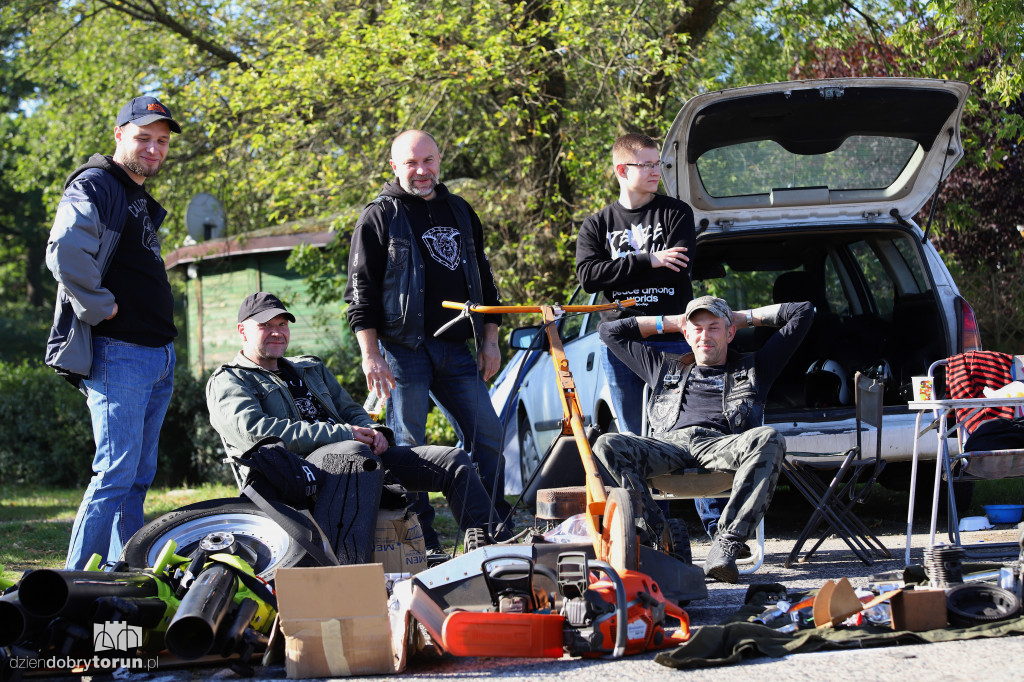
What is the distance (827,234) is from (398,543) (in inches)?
143

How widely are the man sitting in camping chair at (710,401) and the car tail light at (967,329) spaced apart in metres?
1.29

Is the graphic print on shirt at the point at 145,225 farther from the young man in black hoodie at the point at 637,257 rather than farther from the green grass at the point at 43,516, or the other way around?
the young man in black hoodie at the point at 637,257

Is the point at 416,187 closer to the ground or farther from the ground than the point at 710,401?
farther from the ground

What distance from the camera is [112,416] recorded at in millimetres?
4590

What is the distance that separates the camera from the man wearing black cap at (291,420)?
4.75 m

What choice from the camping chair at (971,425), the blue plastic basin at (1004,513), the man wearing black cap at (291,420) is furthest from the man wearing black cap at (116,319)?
the blue plastic basin at (1004,513)

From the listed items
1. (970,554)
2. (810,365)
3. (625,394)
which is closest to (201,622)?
(625,394)

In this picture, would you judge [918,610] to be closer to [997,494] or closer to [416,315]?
[416,315]

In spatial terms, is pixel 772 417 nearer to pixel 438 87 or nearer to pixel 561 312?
pixel 561 312

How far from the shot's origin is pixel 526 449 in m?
7.76

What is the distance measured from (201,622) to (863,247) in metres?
4.95

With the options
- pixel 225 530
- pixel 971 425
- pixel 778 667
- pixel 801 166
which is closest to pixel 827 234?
pixel 801 166

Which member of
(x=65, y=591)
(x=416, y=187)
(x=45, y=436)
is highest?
(x=416, y=187)

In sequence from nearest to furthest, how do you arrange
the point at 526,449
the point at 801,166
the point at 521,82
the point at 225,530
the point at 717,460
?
the point at 225,530 → the point at 717,460 → the point at 801,166 → the point at 526,449 → the point at 521,82
